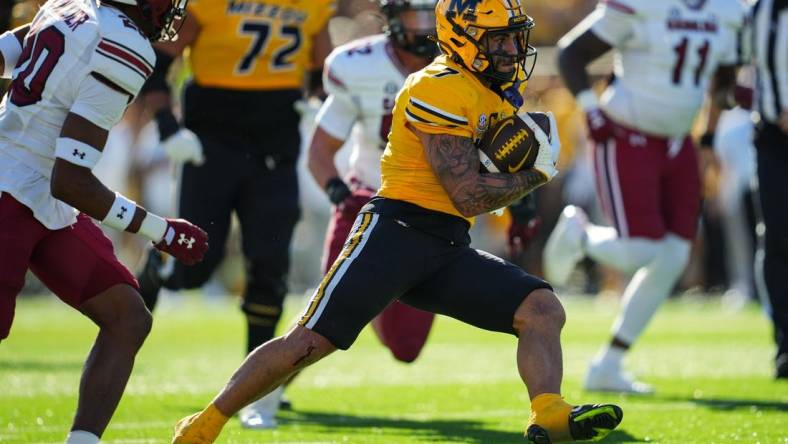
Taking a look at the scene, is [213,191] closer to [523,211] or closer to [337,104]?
[337,104]

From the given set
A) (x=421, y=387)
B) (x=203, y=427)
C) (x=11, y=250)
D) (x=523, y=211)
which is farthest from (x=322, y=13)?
(x=203, y=427)

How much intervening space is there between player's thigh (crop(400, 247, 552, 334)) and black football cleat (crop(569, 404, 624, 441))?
445mm

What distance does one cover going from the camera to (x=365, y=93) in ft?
20.7

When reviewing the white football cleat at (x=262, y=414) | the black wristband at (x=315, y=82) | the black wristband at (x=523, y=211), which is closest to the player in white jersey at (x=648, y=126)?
the black wristband at (x=315, y=82)

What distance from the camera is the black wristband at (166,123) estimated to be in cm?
651

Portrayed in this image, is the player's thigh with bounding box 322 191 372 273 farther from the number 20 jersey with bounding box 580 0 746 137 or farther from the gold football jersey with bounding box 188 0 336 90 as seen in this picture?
the number 20 jersey with bounding box 580 0 746 137

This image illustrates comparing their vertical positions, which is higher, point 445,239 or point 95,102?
point 95,102

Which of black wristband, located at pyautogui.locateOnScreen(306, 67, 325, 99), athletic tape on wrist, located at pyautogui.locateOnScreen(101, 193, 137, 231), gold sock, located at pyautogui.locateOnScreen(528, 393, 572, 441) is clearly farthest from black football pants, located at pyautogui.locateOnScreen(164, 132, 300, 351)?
gold sock, located at pyautogui.locateOnScreen(528, 393, 572, 441)

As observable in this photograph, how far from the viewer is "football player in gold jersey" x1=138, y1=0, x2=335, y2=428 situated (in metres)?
6.47

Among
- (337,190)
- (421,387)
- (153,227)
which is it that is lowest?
(421,387)

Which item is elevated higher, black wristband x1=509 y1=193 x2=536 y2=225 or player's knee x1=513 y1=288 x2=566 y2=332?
player's knee x1=513 y1=288 x2=566 y2=332

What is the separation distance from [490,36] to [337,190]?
5.48 feet

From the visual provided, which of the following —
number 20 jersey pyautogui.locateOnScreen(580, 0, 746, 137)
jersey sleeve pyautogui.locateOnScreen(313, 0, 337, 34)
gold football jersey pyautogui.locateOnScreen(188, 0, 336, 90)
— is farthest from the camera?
number 20 jersey pyautogui.locateOnScreen(580, 0, 746, 137)

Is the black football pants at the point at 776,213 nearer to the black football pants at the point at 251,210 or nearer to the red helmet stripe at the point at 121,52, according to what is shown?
the black football pants at the point at 251,210
